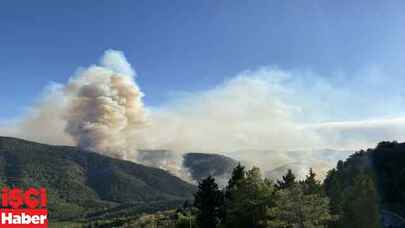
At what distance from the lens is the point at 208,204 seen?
7206 centimetres

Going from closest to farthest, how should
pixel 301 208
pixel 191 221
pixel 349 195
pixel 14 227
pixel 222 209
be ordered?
pixel 14 227
pixel 301 208
pixel 222 209
pixel 349 195
pixel 191 221

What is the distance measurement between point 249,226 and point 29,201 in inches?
1232

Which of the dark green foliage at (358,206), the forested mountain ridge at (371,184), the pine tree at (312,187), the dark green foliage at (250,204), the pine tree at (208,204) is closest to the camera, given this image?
the dark green foliage at (250,204)

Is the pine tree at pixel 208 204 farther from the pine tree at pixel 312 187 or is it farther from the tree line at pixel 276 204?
the pine tree at pixel 312 187

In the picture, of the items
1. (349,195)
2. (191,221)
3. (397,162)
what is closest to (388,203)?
(397,162)

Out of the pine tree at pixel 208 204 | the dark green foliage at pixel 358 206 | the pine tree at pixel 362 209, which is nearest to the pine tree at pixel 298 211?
the pine tree at pixel 208 204

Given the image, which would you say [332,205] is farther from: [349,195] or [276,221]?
[276,221]

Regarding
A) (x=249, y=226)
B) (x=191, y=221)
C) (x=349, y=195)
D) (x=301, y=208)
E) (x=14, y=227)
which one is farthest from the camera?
(x=191, y=221)

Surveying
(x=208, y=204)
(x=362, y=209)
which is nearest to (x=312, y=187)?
(x=362, y=209)

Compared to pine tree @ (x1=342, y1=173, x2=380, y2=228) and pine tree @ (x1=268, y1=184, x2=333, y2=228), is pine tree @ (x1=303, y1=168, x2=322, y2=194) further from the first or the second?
pine tree @ (x1=268, y1=184, x2=333, y2=228)

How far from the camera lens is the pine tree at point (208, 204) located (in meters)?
71.2

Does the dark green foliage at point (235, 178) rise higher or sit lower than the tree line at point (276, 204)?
higher

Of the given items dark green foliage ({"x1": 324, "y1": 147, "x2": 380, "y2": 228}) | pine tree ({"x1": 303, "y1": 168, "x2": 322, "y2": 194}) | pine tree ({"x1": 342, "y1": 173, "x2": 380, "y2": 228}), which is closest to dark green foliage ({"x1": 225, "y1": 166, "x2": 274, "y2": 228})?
pine tree ({"x1": 303, "y1": 168, "x2": 322, "y2": 194})

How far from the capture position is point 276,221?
56.0 m
